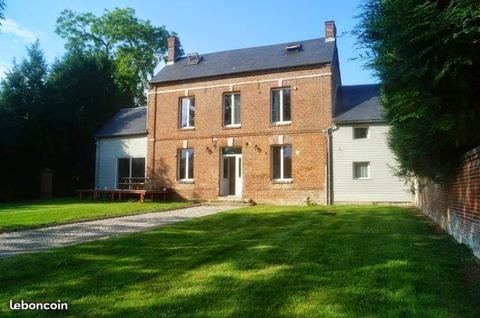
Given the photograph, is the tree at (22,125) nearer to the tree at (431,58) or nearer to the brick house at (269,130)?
the brick house at (269,130)

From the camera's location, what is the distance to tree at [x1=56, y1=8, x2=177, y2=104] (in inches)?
1433

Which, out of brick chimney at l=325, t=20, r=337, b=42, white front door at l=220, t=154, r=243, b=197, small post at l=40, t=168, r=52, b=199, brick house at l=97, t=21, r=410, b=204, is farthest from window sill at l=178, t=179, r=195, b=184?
brick chimney at l=325, t=20, r=337, b=42

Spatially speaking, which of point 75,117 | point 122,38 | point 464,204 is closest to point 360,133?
point 464,204

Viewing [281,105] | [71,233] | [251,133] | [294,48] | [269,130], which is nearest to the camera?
[71,233]

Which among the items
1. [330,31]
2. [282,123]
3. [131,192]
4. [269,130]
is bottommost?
[131,192]

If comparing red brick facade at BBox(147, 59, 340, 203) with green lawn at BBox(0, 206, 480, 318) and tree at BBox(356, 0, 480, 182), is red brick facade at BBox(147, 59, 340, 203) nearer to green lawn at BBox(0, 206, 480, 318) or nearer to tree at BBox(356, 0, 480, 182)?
green lawn at BBox(0, 206, 480, 318)

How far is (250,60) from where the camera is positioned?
20500 mm

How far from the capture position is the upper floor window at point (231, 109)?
1997 centimetres

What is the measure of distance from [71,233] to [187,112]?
12.7 m

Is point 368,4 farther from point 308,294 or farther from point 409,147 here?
point 308,294

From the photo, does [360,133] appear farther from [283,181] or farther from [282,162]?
[283,181]

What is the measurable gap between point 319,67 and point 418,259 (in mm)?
13397

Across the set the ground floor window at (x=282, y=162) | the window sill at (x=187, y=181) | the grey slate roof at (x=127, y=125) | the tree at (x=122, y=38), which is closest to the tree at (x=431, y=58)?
the ground floor window at (x=282, y=162)

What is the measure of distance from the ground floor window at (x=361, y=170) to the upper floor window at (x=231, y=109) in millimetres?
5711
